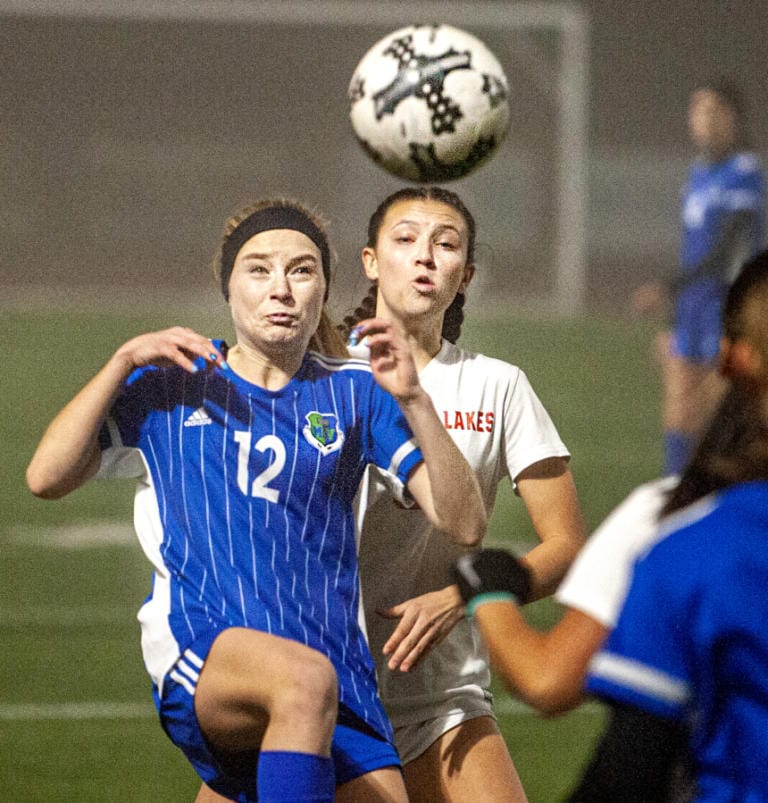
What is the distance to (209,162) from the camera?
930 inches

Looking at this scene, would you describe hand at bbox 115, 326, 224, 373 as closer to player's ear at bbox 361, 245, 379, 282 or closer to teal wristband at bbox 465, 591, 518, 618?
player's ear at bbox 361, 245, 379, 282

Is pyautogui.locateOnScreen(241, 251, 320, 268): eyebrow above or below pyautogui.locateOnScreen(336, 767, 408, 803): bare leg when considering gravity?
above

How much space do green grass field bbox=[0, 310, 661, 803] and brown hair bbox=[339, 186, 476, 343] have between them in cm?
158

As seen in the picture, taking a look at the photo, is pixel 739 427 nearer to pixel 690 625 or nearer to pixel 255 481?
pixel 690 625

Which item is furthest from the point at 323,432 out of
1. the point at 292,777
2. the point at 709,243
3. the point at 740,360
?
the point at 709,243

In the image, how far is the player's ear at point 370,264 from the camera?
3.59 meters

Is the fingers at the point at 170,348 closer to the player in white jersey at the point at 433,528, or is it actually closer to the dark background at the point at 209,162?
the player in white jersey at the point at 433,528

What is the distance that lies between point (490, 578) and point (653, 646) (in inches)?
16.6

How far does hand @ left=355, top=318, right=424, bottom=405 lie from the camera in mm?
2924

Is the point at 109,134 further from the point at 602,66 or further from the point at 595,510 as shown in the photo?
the point at 595,510

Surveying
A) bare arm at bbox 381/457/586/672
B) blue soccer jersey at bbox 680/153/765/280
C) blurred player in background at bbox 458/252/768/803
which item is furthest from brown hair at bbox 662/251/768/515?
blue soccer jersey at bbox 680/153/765/280

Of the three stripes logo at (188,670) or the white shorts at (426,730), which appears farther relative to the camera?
the white shorts at (426,730)

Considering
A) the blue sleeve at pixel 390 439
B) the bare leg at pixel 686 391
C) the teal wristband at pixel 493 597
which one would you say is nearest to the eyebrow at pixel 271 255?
the blue sleeve at pixel 390 439

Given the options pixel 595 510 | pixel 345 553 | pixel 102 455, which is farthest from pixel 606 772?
pixel 595 510
